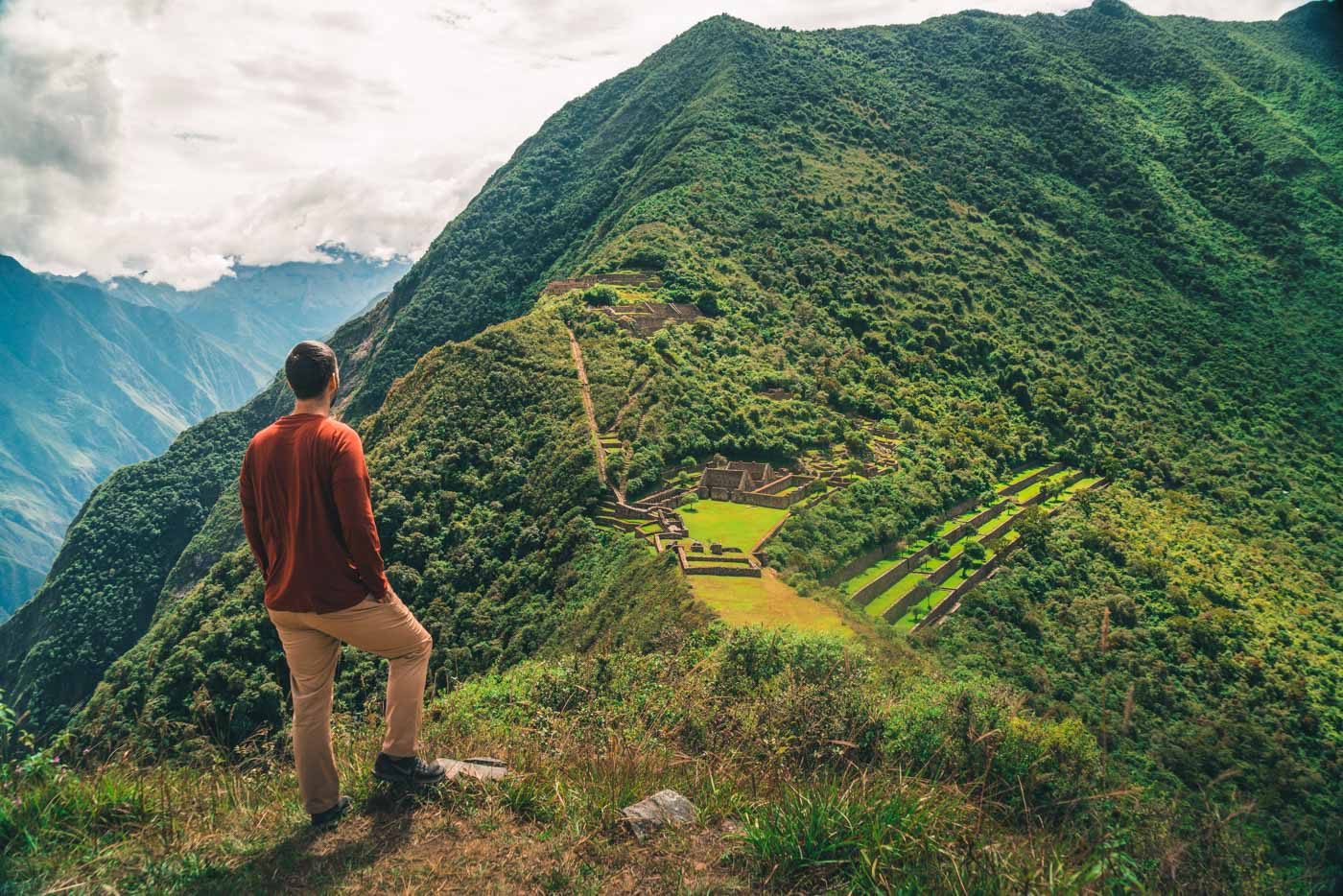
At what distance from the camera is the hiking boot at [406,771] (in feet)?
15.1

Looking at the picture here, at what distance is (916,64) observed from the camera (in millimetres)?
132625

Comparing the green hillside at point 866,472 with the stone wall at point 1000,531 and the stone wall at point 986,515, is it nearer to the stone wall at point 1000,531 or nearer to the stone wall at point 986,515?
the stone wall at point 986,515

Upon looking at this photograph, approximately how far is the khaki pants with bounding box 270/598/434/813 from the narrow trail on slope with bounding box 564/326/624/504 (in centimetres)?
3174

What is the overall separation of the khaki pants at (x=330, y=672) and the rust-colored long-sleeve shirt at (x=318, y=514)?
12 centimetres

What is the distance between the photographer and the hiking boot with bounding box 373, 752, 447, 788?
15.1 feet

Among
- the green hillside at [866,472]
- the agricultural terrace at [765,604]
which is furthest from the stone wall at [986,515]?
the agricultural terrace at [765,604]

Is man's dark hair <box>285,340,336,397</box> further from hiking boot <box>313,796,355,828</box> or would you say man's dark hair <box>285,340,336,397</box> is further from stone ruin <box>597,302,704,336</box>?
stone ruin <box>597,302,704,336</box>

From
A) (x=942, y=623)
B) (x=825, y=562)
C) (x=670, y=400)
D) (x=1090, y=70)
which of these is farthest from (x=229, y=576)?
(x=1090, y=70)

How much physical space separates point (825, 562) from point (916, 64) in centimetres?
12962

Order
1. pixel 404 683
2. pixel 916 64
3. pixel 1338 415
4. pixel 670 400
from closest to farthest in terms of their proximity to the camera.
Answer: pixel 404 683 < pixel 670 400 < pixel 1338 415 < pixel 916 64

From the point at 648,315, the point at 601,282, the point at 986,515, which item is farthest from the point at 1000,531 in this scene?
the point at 601,282

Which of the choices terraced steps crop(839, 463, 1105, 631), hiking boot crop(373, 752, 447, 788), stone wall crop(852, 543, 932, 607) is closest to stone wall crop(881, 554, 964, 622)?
terraced steps crop(839, 463, 1105, 631)

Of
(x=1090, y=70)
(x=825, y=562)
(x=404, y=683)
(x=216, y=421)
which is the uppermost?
(x=1090, y=70)

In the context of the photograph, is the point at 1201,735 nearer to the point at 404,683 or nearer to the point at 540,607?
the point at 540,607
